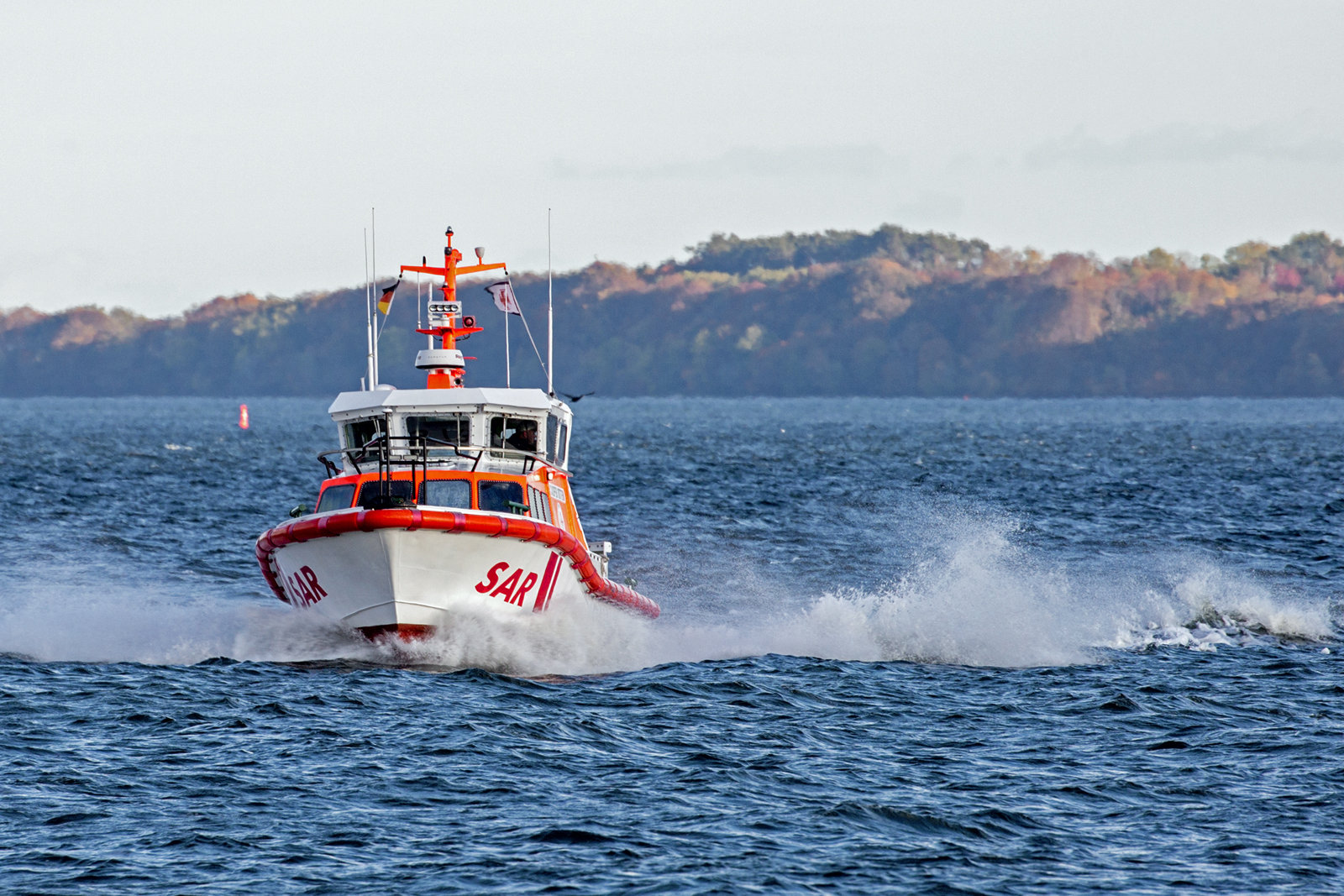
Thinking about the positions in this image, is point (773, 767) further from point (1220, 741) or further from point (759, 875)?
point (1220, 741)

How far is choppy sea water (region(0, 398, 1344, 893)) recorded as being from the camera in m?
12.1

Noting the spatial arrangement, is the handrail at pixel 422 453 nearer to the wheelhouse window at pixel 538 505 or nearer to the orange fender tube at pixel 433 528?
the wheelhouse window at pixel 538 505

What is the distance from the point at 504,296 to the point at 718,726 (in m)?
9.83

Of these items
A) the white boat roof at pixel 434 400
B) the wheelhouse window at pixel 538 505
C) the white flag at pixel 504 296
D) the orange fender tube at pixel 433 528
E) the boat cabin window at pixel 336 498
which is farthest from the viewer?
the white flag at pixel 504 296

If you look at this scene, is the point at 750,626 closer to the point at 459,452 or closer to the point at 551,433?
the point at 551,433

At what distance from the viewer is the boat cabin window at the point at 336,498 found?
20.8 meters

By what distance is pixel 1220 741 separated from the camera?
52.1 feet

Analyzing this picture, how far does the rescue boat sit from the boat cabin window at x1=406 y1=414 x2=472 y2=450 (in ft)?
0.06

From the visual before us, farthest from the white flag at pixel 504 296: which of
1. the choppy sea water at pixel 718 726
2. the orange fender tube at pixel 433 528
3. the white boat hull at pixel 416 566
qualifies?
the choppy sea water at pixel 718 726

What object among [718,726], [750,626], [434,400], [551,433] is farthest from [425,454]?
[750,626]

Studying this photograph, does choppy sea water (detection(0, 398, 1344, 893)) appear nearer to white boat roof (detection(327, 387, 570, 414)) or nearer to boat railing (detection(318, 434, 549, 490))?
boat railing (detection(318, 434, 549, 490))


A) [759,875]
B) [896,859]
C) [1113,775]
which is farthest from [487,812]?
[1113,775]

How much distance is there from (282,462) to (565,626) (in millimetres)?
51558

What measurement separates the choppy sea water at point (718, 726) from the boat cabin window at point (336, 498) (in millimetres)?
1578
